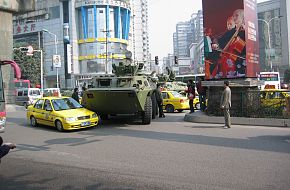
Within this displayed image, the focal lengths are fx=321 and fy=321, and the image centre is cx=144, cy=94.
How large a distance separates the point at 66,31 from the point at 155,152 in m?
64.0

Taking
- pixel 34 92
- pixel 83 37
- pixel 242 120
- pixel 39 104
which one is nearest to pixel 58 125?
pixel 39 104

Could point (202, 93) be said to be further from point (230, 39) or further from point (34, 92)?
point (34, 92)

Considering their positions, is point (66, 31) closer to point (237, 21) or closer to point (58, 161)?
point (237, 21)

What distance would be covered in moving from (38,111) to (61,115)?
1.92 meters

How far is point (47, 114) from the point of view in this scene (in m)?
12.7

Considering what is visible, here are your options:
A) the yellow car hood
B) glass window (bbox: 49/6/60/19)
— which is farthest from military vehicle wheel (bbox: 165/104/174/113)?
glass window (bbox: 49/6/60/19)

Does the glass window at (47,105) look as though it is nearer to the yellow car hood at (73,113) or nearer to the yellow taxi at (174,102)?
the yellow car hood at (73,113)

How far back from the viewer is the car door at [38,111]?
13177 millimetres

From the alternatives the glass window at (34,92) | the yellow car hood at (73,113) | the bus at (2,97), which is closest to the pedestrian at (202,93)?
the yellow car hood at (73,113)

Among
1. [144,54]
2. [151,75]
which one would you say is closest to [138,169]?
[151,75]

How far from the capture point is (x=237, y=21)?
44.1 ft

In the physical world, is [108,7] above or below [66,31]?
above

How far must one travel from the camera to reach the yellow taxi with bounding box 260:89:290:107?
12180 mm

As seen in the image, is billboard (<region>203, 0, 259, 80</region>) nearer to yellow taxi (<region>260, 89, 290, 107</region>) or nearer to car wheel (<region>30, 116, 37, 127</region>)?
yellow taxi (<region>260, 89, 290, 107</region>)
